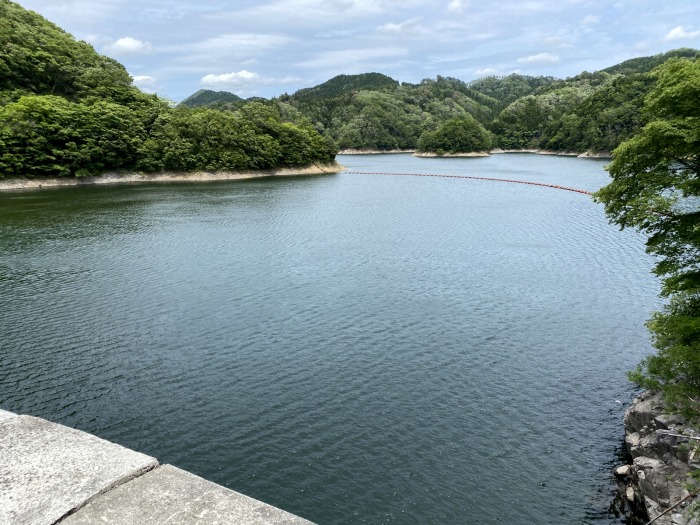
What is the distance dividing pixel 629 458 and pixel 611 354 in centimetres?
767

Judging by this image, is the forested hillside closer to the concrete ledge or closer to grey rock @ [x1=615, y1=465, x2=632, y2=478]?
the concrete ledge

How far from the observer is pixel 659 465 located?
12.0m

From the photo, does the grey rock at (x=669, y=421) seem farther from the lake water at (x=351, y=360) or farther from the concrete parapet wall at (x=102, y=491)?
the concrete parapet wall at (x=102, y=491)

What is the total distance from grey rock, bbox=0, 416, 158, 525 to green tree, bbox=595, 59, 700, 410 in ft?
46.5

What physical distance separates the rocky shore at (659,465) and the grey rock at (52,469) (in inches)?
403

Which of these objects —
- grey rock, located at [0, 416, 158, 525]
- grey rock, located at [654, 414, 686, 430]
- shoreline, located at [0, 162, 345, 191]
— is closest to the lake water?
grey rock, located at [654, 414, 686, 430]

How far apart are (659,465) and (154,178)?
326ft

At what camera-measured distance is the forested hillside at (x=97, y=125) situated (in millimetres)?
84250

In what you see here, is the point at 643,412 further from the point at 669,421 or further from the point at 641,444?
the point at 641,444

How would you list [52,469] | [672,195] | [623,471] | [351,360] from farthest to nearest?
[351,360]
[672,195]
[623,471]
[52,469]

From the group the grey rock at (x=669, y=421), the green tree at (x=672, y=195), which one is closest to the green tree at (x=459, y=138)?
the green tree at (x=672, y=195)

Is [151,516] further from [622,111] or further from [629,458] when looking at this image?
[622,111]

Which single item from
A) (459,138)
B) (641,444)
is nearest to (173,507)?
(641,444)

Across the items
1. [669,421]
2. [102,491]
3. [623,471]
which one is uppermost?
[102,491]
